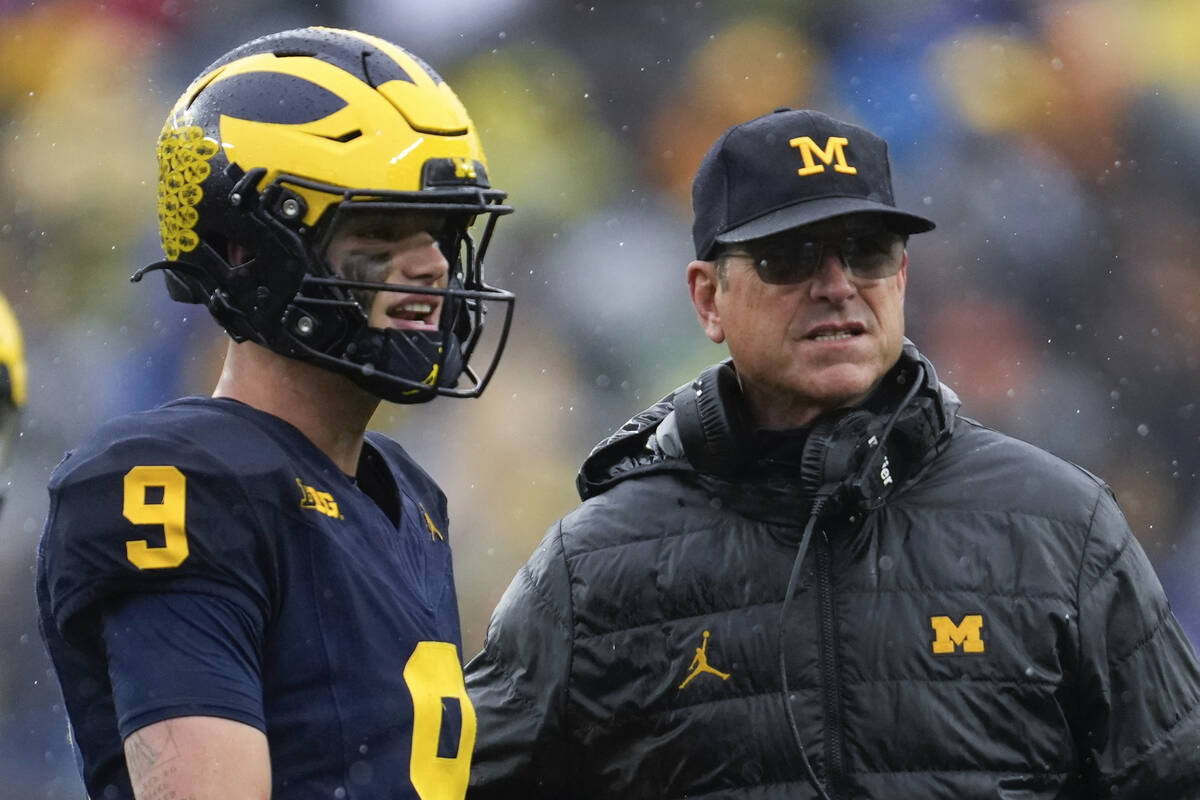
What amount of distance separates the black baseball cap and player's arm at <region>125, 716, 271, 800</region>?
109cm

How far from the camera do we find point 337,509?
186 cm

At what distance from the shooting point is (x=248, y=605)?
1.66m

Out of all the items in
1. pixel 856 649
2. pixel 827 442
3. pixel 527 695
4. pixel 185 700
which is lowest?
pixel 527 695

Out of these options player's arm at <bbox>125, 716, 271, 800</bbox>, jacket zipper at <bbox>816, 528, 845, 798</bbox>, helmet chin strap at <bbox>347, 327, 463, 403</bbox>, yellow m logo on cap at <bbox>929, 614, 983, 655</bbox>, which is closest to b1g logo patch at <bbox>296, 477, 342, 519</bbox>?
helmet chin strap at <bbox>347, 327, 463, 403</bbox>

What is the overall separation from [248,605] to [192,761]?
18cm

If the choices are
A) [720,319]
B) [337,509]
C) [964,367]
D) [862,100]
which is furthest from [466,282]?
[862,100]

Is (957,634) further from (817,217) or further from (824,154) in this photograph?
(824,154)

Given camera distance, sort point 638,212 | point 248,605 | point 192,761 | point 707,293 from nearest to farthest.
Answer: point 192,761, point 248,605, point 707,293, point 638,212

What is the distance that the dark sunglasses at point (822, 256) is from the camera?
2332 mm

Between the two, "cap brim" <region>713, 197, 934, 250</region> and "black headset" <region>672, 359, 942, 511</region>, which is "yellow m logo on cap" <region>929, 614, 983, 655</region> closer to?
"black headset" <region>672, 359, 942, 511</region>

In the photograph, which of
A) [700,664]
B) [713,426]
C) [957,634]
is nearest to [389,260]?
[713,426]

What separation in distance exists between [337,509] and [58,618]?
0.34m

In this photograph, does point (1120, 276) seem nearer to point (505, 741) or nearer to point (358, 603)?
point (505, 741)

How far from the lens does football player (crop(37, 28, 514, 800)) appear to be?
1609 mm
